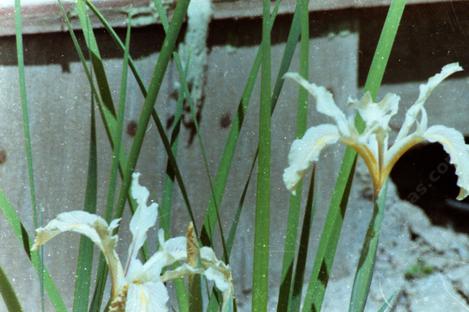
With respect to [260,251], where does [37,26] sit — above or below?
above

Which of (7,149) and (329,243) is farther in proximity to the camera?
(7,149)

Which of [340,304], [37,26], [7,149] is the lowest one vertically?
[340,304]

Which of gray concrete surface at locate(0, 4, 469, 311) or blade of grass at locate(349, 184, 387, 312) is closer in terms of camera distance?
blade of grass at locate(349, 184, 387, 312)

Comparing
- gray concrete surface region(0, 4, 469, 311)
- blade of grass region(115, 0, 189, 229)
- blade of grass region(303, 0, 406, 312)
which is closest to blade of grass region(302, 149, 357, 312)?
blade of grass region(303, 0, 406, 312)

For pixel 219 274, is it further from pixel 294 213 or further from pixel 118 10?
pixel 118 10

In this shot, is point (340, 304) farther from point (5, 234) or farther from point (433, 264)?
point (5, 234)

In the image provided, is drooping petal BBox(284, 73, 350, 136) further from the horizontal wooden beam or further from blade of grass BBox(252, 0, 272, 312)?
the horizontal wooden beam

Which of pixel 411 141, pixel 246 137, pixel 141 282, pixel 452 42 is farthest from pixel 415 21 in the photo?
pixel 141 282
